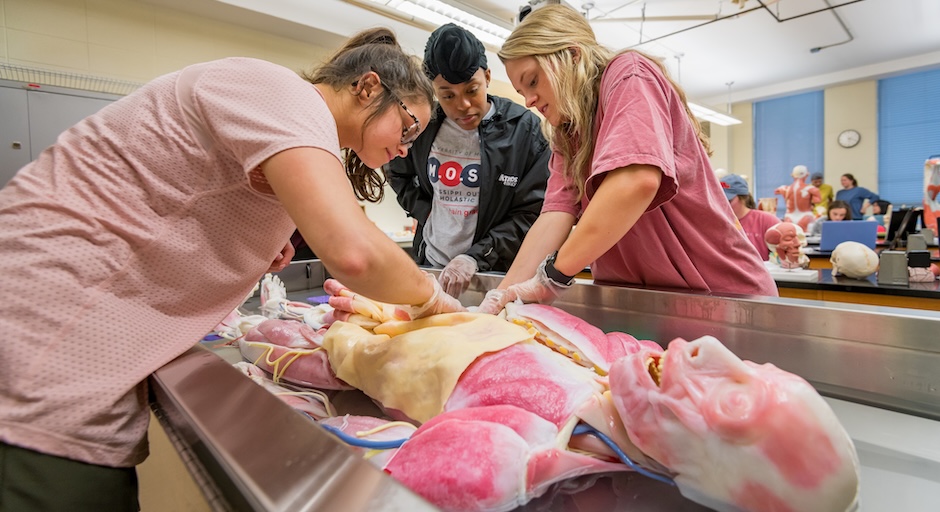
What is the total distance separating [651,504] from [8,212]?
1119 mm

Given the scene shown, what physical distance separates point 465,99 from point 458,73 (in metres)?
0.14

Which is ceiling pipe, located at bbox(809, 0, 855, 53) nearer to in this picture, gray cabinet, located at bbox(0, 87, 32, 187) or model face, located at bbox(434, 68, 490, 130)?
model face, located at bbox(434, 68, 490, 130)

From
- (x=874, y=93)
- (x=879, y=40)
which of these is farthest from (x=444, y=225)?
(x=874, y=93)

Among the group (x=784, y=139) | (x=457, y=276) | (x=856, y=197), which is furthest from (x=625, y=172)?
(x=784, y=139)

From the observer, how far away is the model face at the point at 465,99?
6.93ft

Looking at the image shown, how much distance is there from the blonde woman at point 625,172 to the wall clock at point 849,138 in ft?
39.0

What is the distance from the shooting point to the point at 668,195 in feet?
4.08

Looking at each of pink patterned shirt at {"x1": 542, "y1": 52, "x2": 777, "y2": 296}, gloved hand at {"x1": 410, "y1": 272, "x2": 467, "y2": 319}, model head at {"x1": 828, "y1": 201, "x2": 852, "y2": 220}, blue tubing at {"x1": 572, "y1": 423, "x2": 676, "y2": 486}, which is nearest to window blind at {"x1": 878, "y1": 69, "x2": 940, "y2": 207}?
model head at {"x1": 828, "y1": 201, "x2": 852, "y2": 220}

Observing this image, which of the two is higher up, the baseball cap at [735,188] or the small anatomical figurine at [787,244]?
the baseball cap at [735,188]

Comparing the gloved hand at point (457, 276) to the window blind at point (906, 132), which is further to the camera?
the window blind at point (906, 132)

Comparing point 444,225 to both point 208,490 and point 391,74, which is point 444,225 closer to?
point 391,74

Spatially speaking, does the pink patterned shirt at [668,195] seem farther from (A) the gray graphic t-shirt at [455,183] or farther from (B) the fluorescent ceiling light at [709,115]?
(B) the fluorescent ceiling light at [709,115]

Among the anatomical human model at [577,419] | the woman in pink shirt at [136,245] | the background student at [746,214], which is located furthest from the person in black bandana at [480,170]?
the background student at [746,214]

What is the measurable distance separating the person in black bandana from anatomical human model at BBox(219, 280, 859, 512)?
1.08 m
